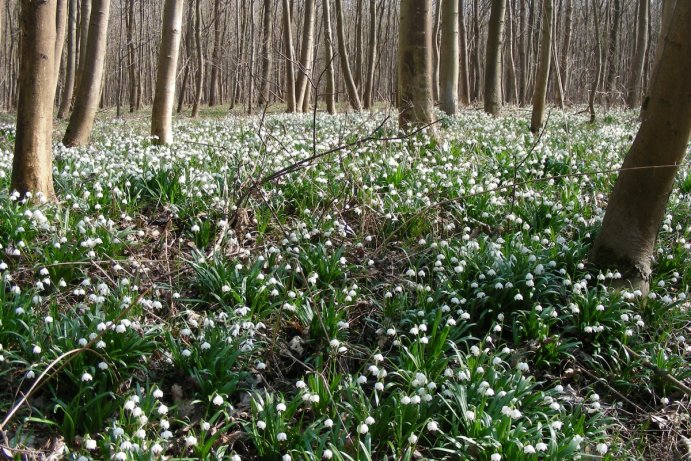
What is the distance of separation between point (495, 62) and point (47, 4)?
9793 mm

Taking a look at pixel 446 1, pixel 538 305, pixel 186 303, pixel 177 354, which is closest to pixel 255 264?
pixel 186 303

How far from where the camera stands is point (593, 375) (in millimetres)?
4098

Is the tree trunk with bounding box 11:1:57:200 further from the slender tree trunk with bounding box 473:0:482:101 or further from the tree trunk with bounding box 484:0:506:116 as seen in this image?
the slender tree trunk with bounding box 473:0:482:101

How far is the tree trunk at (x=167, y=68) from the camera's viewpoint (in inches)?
327

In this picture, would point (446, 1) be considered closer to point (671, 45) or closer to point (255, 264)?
point (671, 45)

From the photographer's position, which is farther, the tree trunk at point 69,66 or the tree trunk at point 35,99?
the tree trunk at point 69,66

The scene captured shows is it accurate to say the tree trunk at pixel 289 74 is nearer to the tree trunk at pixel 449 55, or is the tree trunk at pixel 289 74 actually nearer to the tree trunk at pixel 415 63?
the tree trunk at pixel 449 55

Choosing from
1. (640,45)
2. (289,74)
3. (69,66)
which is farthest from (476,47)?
(69,66)

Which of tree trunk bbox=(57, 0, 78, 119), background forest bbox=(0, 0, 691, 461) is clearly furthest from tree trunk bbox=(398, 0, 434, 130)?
tree trunk bbox=(57, 0, 78, 119)

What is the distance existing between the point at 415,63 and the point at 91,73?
442 centimetres

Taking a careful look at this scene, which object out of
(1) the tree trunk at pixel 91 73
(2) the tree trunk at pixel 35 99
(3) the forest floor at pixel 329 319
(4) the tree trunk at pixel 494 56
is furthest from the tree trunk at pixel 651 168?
(4) the tree trunk at pixel 494 56

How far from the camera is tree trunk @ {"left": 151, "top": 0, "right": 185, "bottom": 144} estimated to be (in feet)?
27.3

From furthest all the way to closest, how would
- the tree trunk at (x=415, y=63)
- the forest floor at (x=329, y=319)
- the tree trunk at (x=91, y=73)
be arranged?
the tree trunk at (x=91, y=73) → the tree trunk at (x=415, y=63) → the forest floor at (x=329, y=319)

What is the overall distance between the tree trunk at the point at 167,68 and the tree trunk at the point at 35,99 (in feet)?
9.66
